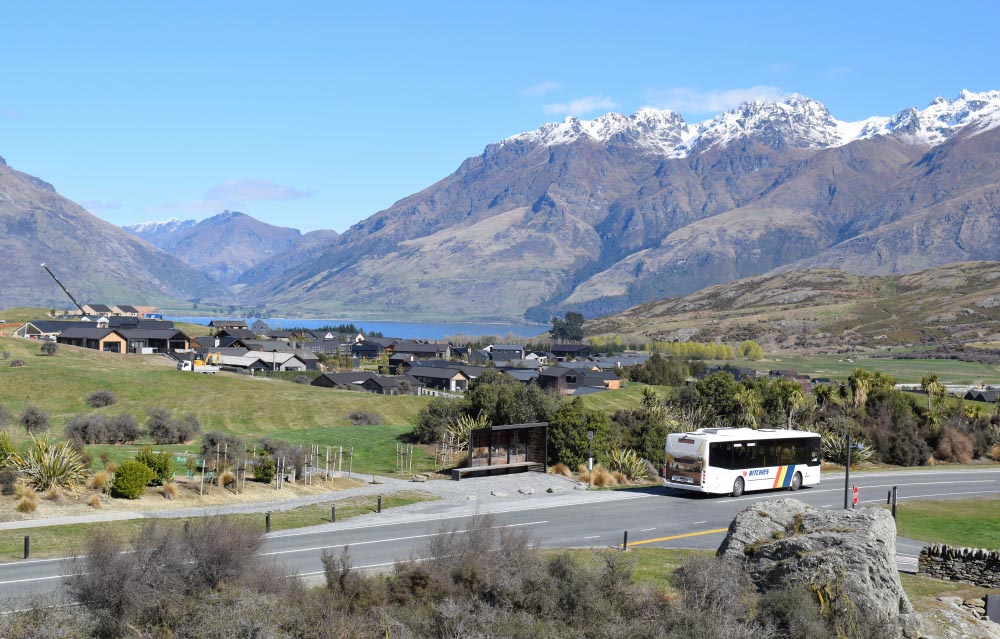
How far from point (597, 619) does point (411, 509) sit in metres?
18.9

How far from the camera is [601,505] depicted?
37094 millimetres

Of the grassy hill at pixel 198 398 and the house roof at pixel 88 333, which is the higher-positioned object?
the house roof at pixel 88 333

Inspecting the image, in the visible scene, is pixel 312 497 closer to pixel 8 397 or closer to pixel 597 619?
pixel 597 619

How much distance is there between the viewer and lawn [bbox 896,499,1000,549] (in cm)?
3294

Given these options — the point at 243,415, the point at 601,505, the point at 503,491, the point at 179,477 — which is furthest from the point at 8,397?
the point at 601,505

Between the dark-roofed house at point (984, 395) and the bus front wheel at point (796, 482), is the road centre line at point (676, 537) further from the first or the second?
the dark-roofed house at point (984, 395)

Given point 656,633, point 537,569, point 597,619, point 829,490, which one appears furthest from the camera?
point 829,490

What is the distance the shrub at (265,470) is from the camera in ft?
130

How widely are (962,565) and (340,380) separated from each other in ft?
290

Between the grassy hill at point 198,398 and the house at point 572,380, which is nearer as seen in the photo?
the grassy hill at point 198,398

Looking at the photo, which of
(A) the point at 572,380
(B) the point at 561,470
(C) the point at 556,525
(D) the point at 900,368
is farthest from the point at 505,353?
(C) the point at 556,525

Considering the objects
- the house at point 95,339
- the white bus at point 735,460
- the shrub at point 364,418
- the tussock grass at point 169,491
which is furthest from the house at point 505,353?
the tussock grass at point 169,491

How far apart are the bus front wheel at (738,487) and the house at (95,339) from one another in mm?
102816

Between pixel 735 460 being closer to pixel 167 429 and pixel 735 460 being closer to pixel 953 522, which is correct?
pixel 953 522
